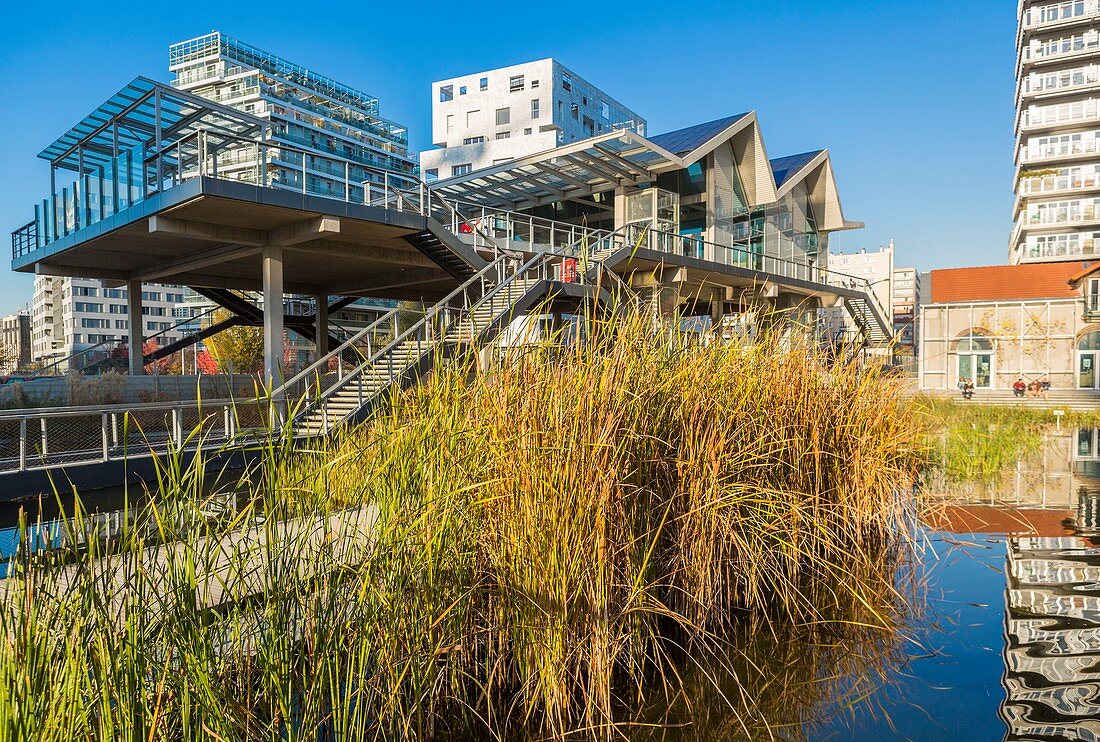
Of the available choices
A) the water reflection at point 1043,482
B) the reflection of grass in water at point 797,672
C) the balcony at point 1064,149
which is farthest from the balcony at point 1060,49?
the reflection of grass in water at point 797,672

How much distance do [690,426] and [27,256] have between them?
24.0m

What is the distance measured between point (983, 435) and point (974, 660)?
942cm

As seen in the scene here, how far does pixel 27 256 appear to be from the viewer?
2100 centimetres

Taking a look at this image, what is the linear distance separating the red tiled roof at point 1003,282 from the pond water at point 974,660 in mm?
23256

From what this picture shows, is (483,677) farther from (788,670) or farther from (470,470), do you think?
(788,670)

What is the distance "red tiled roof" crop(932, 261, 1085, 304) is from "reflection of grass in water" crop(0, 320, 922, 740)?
26.0m

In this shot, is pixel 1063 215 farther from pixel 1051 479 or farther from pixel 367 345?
pixel 367 345

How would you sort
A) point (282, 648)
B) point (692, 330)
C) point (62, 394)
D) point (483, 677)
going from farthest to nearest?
point (62, 394) < point (692, 330) < point (483, 677) < point (282, 648)

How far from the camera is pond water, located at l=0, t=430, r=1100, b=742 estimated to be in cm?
337

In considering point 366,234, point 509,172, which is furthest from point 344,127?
point 366,234

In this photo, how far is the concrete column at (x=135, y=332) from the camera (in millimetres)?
21172

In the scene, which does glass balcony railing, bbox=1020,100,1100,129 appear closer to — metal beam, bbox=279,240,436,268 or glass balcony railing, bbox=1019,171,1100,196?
glass balcony railing, bbox=1019,171,1100,196

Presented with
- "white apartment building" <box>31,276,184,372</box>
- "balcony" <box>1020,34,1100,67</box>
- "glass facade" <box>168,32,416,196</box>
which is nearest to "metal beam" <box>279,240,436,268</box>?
"glass facade" <box>168,32,416,196</box>

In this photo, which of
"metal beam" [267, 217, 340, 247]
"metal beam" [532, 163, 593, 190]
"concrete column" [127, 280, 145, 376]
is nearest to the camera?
"metal beam" [267, 217, 340, 247]
